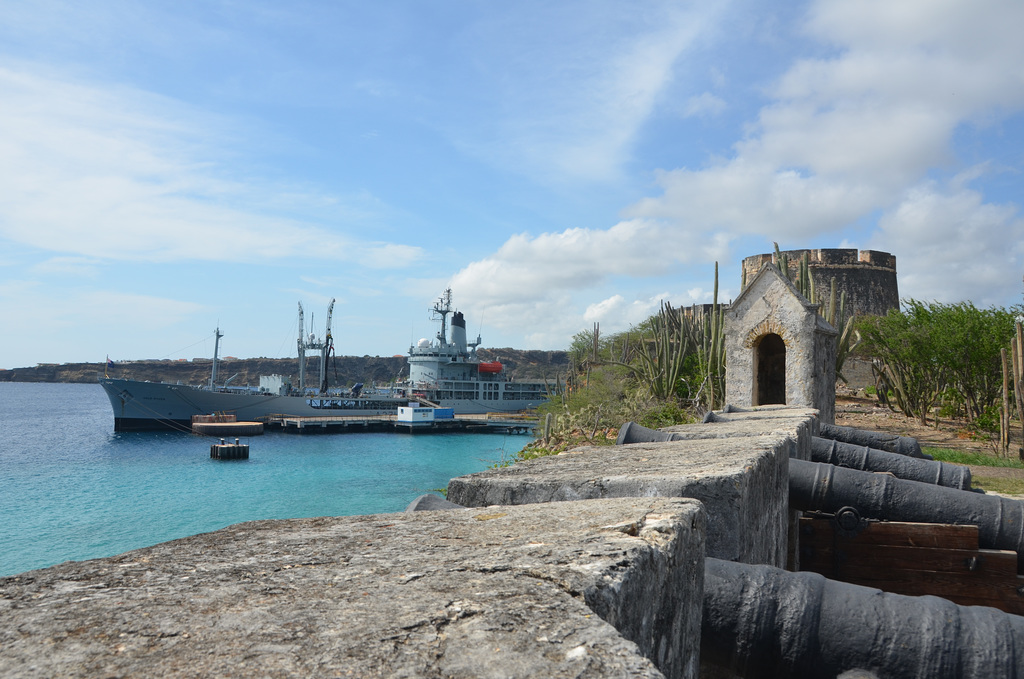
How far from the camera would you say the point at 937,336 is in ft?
56.3

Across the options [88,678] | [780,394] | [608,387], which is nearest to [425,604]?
[88,678]

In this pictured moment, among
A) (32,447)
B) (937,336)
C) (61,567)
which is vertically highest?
(937,336)

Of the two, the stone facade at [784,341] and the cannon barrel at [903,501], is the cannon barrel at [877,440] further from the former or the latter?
the cannon barrel at [903,501]

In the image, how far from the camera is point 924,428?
51.0 feet

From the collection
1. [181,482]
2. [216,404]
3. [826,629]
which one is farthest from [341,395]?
[826,629]

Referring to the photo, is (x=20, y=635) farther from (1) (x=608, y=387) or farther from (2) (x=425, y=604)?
(1) (x=608, y=387)

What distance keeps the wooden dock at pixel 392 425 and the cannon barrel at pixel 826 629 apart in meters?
49.6

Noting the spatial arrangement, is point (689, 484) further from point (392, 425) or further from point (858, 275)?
point (392, 425)

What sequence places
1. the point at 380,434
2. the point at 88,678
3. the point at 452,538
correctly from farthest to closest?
the point at 380,434, the point at 452,538, the point at 88,678

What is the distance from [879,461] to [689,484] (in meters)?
3.66

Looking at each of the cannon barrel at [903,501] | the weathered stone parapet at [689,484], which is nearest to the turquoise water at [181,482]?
the cannon barrel at [903,501]

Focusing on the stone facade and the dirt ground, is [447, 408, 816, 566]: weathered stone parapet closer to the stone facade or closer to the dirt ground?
the stone facade

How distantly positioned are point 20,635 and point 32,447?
55.0 metres

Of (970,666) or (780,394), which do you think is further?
(780,394)
